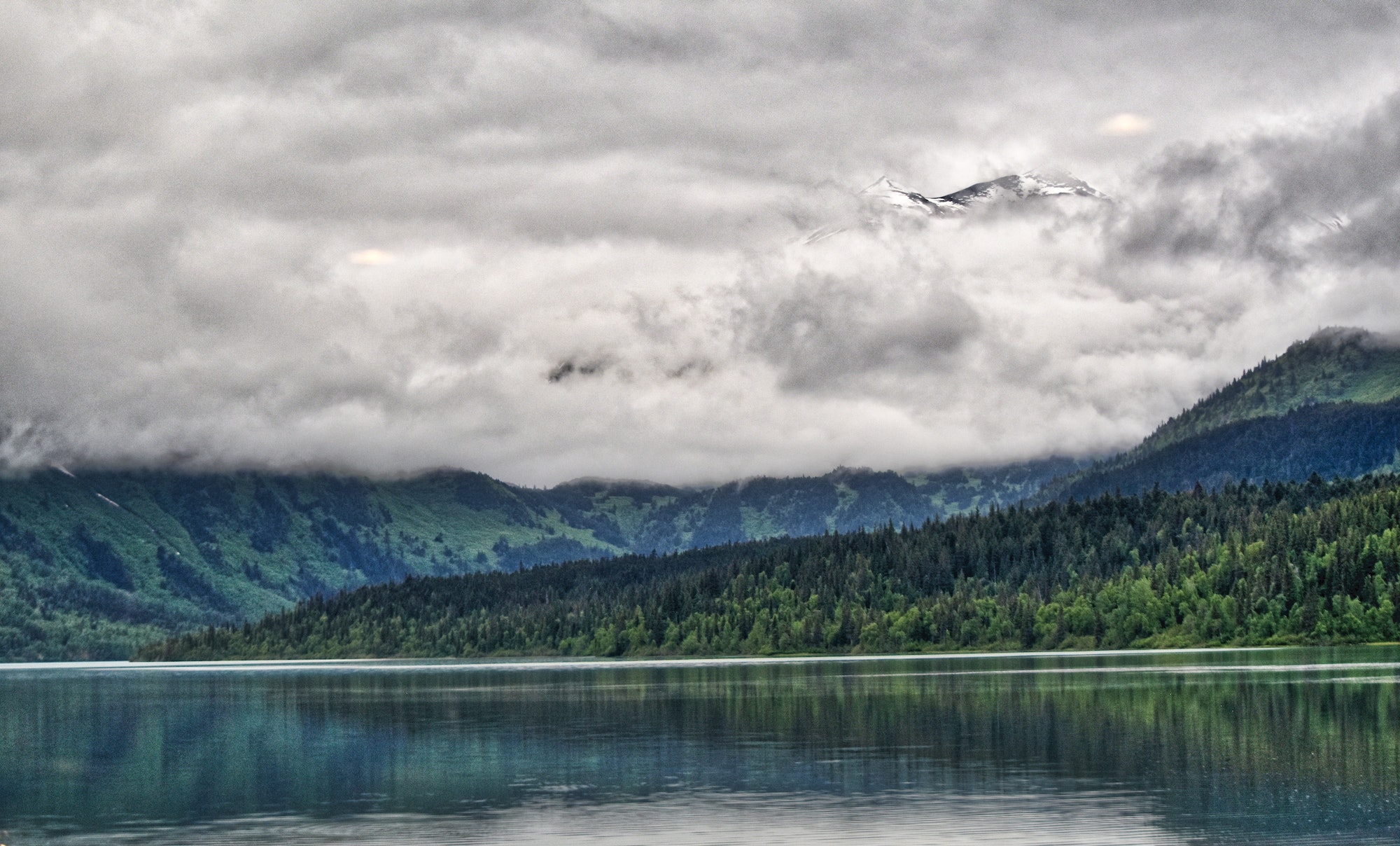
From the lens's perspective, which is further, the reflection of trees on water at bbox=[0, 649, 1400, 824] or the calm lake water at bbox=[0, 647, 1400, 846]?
the reflection of trees on water at bbox=[0, 649, 1400, 824]

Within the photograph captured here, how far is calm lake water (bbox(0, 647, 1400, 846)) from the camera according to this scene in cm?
7475

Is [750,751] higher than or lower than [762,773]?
lower

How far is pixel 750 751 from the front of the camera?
113 m

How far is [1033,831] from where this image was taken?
7100cm

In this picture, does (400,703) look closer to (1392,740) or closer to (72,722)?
(72,722)

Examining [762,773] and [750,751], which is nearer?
[762,773]

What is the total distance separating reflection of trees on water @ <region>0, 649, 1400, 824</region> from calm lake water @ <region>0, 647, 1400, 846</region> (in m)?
0.39

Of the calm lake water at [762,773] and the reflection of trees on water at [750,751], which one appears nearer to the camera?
the calm lake water at [762,773]

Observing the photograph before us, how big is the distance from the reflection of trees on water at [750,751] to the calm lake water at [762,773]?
0.39 meters

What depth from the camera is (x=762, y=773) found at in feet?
Answer: 322

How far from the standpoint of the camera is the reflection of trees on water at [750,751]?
88438 mm

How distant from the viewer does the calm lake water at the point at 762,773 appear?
7475 cm

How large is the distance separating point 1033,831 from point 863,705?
85302mm

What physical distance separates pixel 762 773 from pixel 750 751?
15.0 m
